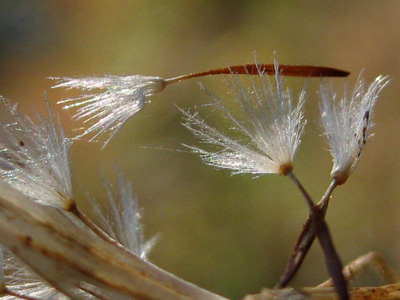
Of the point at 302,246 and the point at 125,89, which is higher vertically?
Answer: the point at 125,89

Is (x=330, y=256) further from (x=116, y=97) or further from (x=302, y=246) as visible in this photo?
(x=116, y=97)

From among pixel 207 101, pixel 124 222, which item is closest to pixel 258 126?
pixel 124 222

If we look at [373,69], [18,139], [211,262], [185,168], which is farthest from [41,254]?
[373,69]

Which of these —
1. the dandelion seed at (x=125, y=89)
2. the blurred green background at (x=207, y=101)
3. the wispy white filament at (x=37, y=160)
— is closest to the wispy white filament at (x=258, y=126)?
the dandelion seed at (x=125, y=89)

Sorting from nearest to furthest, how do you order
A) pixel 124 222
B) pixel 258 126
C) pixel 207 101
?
pixel 258 126 < pixel 124 222 < pixel 207 101

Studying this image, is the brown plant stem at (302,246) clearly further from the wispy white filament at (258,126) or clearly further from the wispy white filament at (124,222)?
the wispy white filament at (124,222)

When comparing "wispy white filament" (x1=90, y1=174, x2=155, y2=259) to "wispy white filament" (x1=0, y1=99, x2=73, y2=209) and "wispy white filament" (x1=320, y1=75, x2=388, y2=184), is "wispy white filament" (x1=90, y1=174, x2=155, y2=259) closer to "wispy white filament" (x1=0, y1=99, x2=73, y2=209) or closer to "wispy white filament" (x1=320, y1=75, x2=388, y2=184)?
"wispy white filament" (x1=0, y1=99, x2=73, y2=209)
